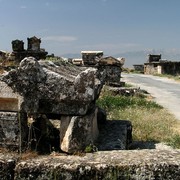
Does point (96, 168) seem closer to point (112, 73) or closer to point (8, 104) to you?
point (8, 104)

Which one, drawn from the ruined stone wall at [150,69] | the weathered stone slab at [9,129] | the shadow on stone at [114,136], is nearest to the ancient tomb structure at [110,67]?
the shadow on stone at [114,136]

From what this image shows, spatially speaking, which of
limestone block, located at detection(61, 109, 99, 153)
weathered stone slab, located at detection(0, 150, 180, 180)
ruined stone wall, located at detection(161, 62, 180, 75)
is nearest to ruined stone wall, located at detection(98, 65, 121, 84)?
limestone block, located at detection(61, 109, 99, 153)

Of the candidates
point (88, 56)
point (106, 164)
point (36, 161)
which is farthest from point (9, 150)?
point (88, 56)

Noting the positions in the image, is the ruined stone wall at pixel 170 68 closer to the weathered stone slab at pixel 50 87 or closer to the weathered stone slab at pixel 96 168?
the weathered stone slab at pixel 50 87

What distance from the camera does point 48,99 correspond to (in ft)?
16.4

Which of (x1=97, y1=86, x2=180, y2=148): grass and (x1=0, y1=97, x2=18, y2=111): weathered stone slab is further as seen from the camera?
(x1=97, y1=86, x2=180, y2=148): grass

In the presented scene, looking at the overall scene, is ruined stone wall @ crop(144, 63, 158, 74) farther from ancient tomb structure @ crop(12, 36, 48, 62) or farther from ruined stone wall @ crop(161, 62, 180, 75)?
ancient tomb structure @ crop(12, 36, 48, 62)

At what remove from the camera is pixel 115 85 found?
19.4m

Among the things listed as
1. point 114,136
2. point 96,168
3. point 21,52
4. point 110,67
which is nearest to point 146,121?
point 114,136

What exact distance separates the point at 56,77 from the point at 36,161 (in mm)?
1051

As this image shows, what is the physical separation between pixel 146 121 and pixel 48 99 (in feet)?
17.1

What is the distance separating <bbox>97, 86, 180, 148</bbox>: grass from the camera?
25.9ft

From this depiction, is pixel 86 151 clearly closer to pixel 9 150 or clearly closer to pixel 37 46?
pixel 9 150

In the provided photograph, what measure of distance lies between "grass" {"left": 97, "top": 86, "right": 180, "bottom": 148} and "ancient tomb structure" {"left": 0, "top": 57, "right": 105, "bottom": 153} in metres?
2.50
